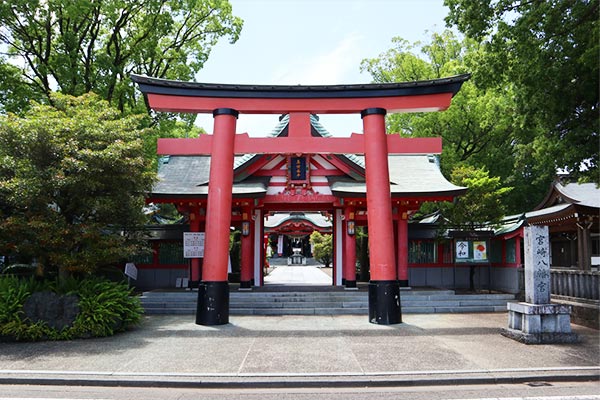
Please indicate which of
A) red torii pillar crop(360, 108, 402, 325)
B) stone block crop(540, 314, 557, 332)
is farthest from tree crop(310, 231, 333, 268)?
stone block crop(540, 314, 557, 332)

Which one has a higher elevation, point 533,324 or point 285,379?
point 533,324

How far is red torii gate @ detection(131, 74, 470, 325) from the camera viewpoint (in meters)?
12.1

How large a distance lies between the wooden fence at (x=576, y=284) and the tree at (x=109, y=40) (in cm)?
2045

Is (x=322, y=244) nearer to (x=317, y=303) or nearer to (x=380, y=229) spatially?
(x=317, y=303)

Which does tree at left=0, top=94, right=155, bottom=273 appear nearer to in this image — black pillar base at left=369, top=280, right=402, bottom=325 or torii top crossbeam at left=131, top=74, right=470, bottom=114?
torii top crossbeam at left=131, top=74, right=470, bottom=114

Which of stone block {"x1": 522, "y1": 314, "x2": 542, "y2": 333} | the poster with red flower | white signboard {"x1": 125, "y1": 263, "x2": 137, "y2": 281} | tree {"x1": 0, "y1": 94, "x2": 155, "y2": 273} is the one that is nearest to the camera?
stone block {"x1": 522, "y1": 314, "x2": 542, "y2": 333}

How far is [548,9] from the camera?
398 inches

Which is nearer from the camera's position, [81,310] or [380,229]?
[81,310]

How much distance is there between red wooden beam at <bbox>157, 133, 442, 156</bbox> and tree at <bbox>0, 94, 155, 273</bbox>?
4.22 ft

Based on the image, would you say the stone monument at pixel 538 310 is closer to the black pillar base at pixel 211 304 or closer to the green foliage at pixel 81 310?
the black pillar base at pixel 211 304

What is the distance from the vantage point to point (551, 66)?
1068 centimetres

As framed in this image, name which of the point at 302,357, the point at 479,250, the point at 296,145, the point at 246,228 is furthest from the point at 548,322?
the point at 246,228

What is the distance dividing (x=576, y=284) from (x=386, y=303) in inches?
238

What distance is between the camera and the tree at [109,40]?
20.8 meters
